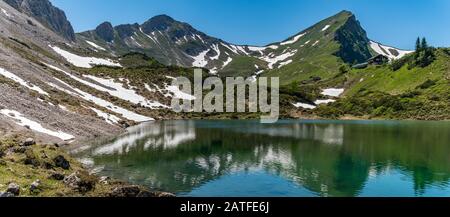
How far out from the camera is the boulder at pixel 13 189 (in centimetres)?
2693

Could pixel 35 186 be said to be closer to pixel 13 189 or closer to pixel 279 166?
pixel 13 189

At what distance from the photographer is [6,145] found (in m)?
40.5

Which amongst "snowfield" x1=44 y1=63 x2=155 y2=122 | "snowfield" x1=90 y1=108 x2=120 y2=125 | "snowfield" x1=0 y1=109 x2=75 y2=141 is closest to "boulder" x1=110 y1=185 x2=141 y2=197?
"snowfield" x1=0 y1=109 x2=75 y2=141

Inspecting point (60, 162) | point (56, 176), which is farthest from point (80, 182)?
point (60, 162)

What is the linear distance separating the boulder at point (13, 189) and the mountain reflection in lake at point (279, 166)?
50.8 feet

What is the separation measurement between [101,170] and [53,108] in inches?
1617

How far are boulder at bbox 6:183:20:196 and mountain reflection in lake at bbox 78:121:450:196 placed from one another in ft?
50.8

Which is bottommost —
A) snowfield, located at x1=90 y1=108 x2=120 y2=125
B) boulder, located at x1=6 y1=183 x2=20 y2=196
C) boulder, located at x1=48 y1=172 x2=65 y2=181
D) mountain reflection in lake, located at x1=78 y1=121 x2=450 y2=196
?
mountain reflection in lake, located at x1=78 y1=121 x2=450 y2=196

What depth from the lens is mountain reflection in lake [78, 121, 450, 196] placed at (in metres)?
43.5

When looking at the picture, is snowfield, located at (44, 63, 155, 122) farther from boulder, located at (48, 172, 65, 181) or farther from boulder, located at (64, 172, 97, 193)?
boulder, located at (64, 172, 97, 193)

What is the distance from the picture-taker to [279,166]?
187 ft

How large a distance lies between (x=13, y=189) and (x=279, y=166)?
37.0m
